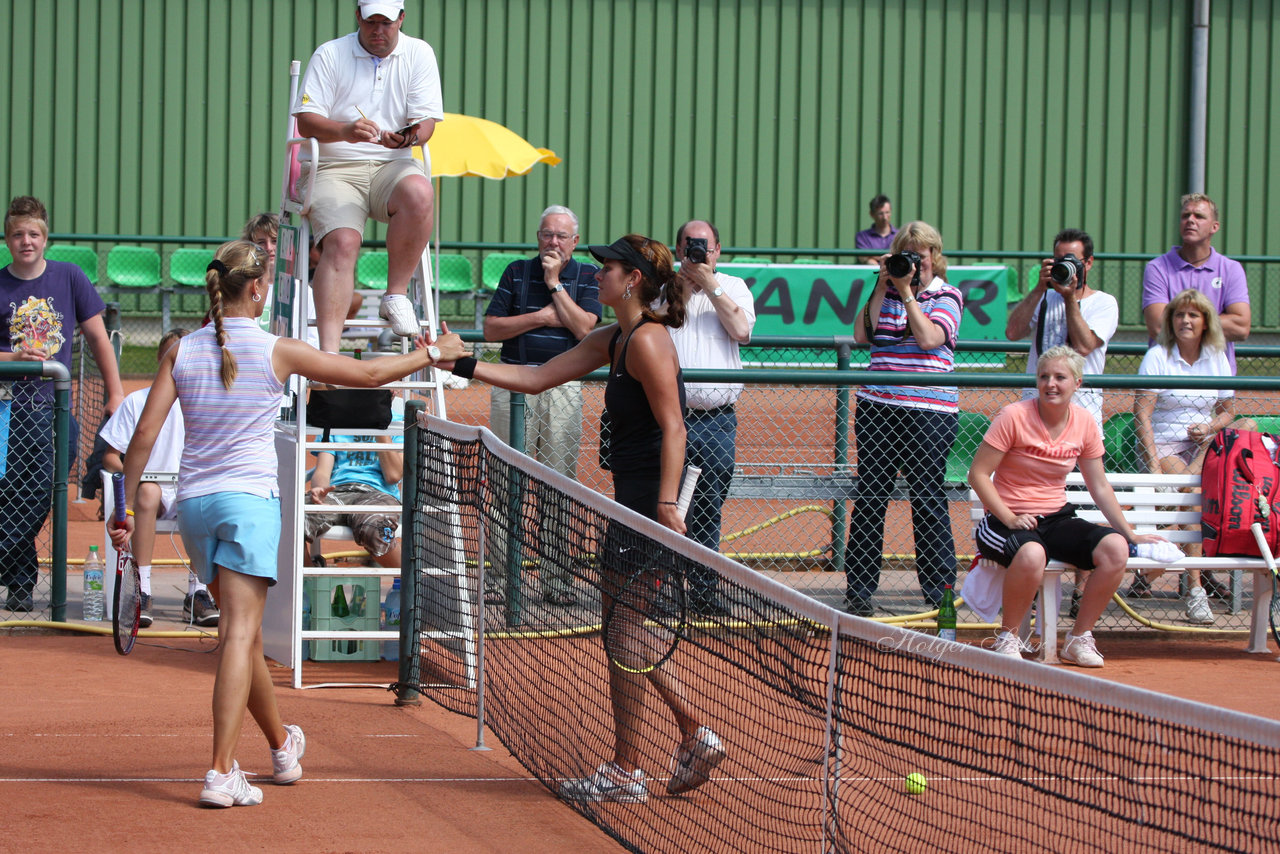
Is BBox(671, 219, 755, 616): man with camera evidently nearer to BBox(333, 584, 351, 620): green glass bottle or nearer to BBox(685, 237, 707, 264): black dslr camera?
BBox(685, 237, 707, 264): black dslr camera

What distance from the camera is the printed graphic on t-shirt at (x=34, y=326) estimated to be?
26.0 feet

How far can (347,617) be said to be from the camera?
700cm

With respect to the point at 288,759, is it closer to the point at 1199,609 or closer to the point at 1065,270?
the point at 1065,270

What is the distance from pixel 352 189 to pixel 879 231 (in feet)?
35.2

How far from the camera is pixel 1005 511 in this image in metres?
7.10

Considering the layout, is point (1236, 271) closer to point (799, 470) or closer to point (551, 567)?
point (799, 470)

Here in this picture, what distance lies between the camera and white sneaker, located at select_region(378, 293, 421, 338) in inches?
264

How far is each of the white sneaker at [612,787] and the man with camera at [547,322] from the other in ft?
11.1

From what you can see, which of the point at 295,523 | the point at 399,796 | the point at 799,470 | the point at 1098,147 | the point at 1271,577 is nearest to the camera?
the point at 399,796

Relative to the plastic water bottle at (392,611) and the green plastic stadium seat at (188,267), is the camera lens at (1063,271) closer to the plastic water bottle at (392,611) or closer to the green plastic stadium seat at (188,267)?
the plastic water bottle at (392,611)

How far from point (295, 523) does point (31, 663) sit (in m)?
1.55

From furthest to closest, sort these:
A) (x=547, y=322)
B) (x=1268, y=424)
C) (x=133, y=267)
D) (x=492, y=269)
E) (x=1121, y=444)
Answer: (x=492, y=269) → (x=133, y=267) → (x=1268, y=424) → (x=1121, y=444) → (x=547, y=322)

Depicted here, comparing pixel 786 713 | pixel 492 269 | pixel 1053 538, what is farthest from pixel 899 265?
pixel 492 269

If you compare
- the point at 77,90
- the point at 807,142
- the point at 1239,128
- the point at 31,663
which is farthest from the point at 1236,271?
the point at 77,90
